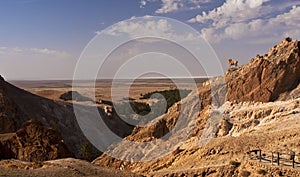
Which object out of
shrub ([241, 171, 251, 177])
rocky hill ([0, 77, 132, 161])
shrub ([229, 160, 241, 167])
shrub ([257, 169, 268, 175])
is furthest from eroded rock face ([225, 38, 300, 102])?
rocky hill ([0, 77, 132, 161])

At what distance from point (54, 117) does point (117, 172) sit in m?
41.0

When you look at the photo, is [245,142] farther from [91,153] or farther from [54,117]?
[54,117]

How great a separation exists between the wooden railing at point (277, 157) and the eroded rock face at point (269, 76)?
10.0 metres

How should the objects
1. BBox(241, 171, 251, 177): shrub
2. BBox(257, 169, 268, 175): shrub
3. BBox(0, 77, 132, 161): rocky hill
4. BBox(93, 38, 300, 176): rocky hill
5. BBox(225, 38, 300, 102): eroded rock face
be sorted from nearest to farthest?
BBox(257, 169, 268, 175): shrub → BBox(241, 171, 251, 177): shrub → BBox(93, 38, 300, 176): rocky hill → BBox(225, 38, 300, 102): eroded rock face → BBox(0, 77, 132, 161): rocky hill

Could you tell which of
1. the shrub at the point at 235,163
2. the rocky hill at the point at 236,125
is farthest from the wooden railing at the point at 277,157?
the shrub at the point at 235,163

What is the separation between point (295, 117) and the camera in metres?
24.2

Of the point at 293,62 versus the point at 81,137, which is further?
the point at 81,137

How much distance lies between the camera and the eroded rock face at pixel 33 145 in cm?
2658

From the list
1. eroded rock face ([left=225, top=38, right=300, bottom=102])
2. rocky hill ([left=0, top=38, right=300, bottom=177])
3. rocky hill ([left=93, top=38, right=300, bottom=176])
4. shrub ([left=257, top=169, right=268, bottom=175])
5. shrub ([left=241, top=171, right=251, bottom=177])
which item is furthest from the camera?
eroded rock face ([left=225, top=38, right=300, bottom=102])

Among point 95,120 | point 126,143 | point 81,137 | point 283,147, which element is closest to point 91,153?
point 126,143

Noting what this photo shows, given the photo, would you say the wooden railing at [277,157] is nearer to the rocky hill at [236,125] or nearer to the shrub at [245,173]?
the rocky hill at [236,125]

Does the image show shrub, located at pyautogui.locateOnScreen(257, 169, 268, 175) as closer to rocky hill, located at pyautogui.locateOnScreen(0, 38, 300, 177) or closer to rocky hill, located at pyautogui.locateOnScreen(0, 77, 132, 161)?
rocky hill, located at pyautogui.locateOnScreen(0, 38, 300, 177)

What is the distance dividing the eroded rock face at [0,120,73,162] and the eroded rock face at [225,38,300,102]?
1587 centimetres

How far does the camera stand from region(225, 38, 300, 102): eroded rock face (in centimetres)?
2945
